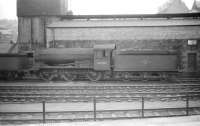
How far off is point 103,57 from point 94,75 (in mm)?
1760

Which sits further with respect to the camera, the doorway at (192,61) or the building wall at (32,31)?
the building wall at (32,31)

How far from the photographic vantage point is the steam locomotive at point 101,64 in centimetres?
1767

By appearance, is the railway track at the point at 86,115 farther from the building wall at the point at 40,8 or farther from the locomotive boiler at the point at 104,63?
the building wall at the point at 40,8

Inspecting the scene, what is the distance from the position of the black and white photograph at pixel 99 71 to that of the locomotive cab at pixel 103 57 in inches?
3.2

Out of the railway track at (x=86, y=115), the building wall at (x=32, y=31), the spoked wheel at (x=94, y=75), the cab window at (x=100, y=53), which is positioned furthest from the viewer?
the building wall at (x=32, y=31)

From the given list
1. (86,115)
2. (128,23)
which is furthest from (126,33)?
(86,115)

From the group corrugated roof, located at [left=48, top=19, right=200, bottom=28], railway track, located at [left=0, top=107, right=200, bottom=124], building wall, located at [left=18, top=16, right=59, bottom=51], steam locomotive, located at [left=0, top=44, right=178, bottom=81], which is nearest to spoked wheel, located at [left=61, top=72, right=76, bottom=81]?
steam locomotive, located at [left=0, top=44, right=178, bottom=81]

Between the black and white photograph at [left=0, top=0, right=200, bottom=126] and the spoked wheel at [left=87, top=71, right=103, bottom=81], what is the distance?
0.08m

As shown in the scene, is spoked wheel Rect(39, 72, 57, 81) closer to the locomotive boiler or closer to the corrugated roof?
the locomotive boiler

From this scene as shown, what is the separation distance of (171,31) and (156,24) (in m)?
1.93

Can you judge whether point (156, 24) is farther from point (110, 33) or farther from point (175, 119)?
point (175, 119)

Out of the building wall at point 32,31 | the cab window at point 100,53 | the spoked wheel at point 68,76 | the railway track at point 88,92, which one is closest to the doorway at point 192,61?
the railway track at point 88,92

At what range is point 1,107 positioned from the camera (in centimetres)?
1041

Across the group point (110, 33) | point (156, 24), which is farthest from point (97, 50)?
point (156, 24)
